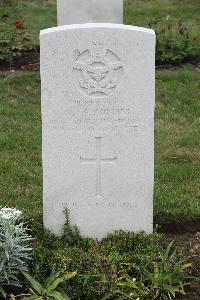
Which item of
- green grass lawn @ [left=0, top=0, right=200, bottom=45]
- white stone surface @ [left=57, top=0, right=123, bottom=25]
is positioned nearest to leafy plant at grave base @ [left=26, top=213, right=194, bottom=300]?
white stone surface @ [left=57, top=0, right=123, bottom=25]

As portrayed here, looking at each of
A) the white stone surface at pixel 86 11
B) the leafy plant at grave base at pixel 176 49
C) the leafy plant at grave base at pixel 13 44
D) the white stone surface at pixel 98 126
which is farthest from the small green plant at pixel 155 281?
the leafy plant at grave base at pixel 13 44

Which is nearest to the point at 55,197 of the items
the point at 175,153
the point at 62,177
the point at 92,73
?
the point at 62,177

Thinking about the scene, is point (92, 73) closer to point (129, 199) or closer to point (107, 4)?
point (129, 199)

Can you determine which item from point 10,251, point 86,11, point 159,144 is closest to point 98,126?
point 10,251

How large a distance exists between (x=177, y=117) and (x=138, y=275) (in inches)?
144

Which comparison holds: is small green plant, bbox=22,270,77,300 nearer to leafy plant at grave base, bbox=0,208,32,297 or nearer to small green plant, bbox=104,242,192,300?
leafy plant at grave base, bbox=0,208,32,297

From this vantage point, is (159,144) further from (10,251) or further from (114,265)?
(10,251)

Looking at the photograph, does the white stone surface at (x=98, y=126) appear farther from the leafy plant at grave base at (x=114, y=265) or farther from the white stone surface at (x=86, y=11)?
the white stone surface at (x=86, y=11)

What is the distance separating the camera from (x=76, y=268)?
15.8 feet

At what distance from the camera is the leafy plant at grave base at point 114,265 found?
467 cm

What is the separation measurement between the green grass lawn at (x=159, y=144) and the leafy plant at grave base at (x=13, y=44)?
0.47 metres

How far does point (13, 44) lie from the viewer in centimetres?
983

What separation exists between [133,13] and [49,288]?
859 cm

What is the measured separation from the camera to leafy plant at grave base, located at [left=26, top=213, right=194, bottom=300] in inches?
184
